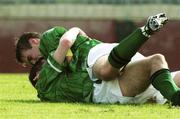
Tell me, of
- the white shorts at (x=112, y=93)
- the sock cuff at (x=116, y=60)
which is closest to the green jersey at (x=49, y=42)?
the white shorts at (x=112, y=93)

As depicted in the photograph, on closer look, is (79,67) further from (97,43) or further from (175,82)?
(175,82)

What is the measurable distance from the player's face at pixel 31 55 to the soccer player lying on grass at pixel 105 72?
28 cm

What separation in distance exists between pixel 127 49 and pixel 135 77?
308mm

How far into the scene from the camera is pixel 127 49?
6.71 metres

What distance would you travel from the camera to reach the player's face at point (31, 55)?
7.61 m

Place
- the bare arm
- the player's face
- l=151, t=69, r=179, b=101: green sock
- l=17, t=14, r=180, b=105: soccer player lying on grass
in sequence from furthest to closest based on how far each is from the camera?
Answer: the player's face → the bare arm → l=17, t=14, r=180, b=105: soccer player lying on grass → l=151, t=69, r=179, b=101: green sock

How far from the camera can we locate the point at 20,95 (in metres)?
8.86

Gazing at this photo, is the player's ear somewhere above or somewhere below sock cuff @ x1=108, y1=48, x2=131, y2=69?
below

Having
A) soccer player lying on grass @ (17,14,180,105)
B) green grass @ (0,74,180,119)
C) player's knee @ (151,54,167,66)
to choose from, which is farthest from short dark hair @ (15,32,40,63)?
player's knee @ (151,54,167,66)

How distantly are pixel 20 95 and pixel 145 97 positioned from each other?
2.21 meters

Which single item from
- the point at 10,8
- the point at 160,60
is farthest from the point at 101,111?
the point at 10,8

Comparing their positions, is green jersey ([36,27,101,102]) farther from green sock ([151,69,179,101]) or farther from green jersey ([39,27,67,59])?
green sock ([151,69,179,101])

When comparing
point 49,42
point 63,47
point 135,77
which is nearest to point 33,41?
point 49,42

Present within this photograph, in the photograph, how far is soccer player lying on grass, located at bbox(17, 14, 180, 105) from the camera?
21.8 feet
